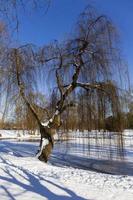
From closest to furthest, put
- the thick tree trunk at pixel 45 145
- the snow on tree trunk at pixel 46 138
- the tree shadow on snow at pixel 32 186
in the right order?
the tree shadow on snow at pixel 32 186
the snow on tree trunk at pixel 46 138
the thick tree trunk at pixel 45 145

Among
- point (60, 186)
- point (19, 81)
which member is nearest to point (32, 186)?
point (60, 186)

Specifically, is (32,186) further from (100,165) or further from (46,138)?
(100,165)

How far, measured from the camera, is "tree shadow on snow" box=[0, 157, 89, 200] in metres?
6.76

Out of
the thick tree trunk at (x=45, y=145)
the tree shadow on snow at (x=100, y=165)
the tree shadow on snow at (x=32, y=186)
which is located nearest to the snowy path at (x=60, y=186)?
the tree shadow on snow at (x=32, y=186)

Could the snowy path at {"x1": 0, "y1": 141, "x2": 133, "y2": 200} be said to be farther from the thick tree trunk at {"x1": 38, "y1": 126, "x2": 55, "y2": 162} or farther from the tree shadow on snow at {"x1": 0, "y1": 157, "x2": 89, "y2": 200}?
the thick tree trunk at {"x1": 38, "y1": 126, "x2": 55, "y2": 162}

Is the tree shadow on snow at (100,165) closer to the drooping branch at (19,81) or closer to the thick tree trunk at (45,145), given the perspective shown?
the thick tree trunk at (45,145)

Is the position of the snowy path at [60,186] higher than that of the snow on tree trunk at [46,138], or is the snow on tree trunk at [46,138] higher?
the snow on tree trunk at [46,138]

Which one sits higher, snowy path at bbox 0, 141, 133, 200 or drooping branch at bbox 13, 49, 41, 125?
drooping branch at bbox 13, 49, 41, 125

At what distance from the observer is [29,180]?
27.2ft

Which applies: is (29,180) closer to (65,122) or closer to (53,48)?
(65,122)

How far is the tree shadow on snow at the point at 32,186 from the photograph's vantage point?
22.2 ft

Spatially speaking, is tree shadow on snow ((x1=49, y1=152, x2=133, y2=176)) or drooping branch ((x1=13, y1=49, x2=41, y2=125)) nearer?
drooping branch ((x1=13, y1=49, x2=41, y2=125))

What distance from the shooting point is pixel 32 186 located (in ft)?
24.9

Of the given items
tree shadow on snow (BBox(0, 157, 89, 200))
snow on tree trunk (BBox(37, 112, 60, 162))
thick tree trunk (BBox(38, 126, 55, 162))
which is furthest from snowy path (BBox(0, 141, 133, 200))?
thick tree trunk (BBox(38, 126, 55, 162))
